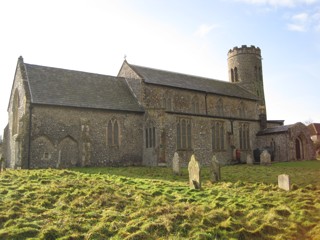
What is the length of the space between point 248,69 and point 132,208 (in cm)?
3726

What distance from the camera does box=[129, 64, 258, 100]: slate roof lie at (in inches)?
1223

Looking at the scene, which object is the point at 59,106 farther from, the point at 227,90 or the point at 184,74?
the point at 227,90

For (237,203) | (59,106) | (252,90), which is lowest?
(237,203)

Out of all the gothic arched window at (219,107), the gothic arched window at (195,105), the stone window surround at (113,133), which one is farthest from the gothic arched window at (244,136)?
the stone window surround at (113,133)

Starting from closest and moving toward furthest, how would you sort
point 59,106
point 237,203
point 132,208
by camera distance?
point 132,208, point 237,203, point 59,106

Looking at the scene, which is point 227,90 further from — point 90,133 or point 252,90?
point 90,133

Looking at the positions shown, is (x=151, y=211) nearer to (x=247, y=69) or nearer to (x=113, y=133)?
(x=113, y=133)

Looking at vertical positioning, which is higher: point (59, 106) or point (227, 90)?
point (227, 90)

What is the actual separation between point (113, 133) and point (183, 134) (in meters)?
5.87

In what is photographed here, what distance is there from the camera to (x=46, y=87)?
25469mm

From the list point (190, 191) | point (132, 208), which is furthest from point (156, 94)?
point (132, 208)

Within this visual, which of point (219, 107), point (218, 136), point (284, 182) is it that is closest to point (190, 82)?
point (219, 107)

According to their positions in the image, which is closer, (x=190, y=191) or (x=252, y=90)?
(x=190, y=191)

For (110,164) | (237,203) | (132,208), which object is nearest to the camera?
(132,208)
